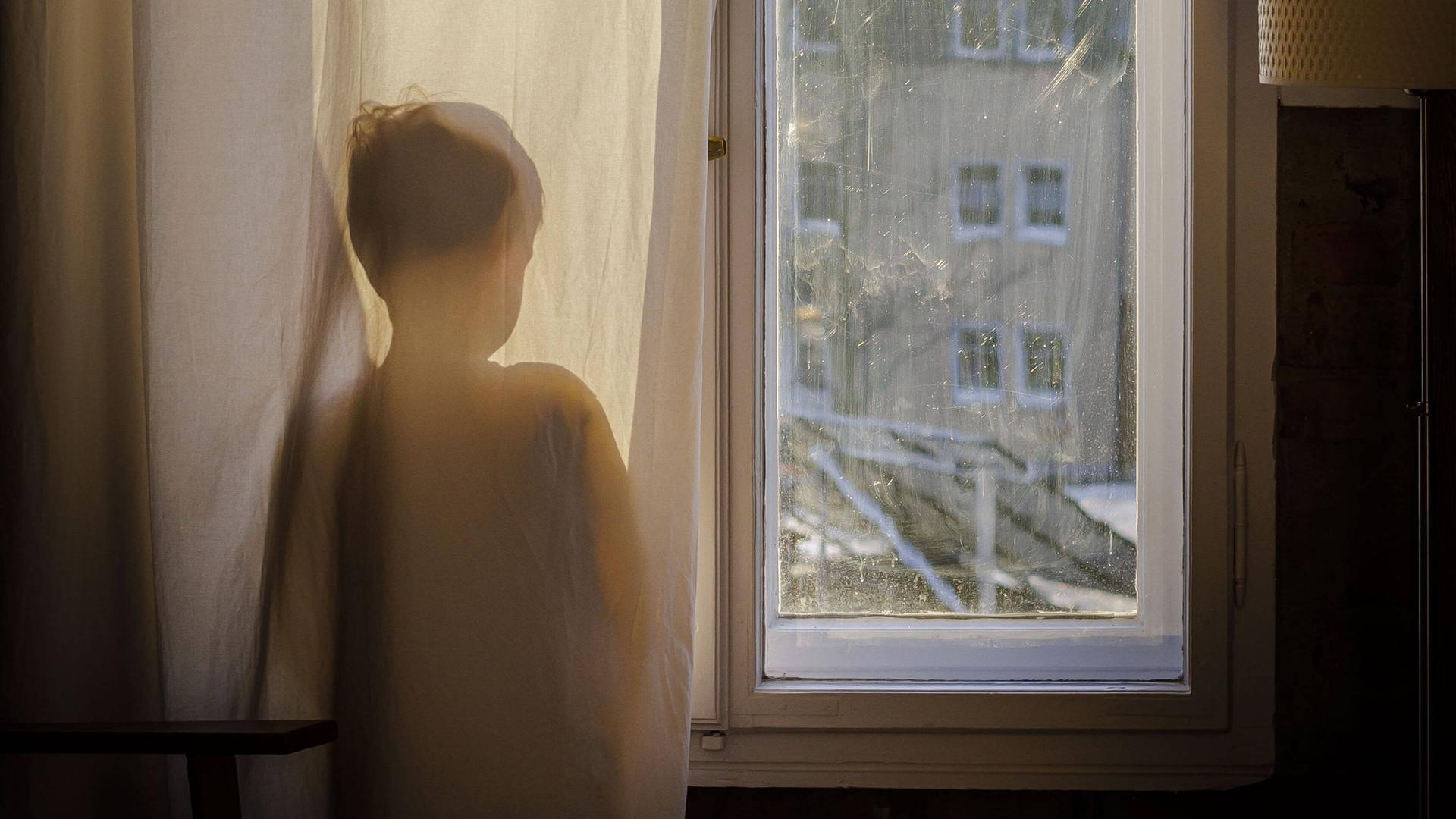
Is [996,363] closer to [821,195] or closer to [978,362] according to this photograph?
[978,362]

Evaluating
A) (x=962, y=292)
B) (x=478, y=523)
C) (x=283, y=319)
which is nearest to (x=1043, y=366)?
(x=962, y=292)

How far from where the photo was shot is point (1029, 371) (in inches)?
50.4

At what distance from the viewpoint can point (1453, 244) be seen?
1.06m

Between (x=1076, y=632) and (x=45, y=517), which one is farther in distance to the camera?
(x=1076, y=632)

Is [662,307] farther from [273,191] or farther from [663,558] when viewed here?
[273,191]

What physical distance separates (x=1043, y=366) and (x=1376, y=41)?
0.50m

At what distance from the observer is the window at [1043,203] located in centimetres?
128

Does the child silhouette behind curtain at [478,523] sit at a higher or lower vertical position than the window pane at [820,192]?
lower

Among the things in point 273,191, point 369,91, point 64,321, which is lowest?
point 64,321

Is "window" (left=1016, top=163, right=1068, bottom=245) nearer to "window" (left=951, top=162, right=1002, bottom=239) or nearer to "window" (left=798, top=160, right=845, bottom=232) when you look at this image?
"window" (left=951, top=162, right=1002, bottom=239)


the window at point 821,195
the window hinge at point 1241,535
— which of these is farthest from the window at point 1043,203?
the window hinge at point 1241,535

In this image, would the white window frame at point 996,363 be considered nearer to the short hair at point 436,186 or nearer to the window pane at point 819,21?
the window pane at point 819,21

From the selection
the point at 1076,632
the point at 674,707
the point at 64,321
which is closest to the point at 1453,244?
the point at 1076,632

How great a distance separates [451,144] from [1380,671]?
1329mm
